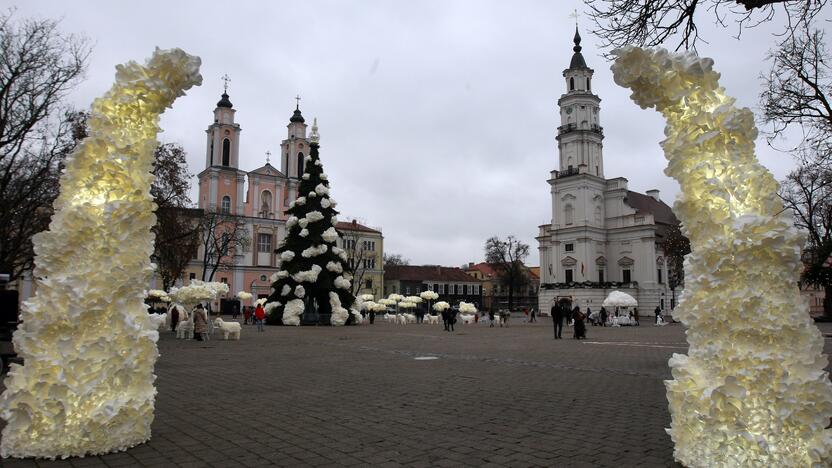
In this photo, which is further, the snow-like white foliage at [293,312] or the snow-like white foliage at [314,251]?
the snow-like white foliage at [314,251]

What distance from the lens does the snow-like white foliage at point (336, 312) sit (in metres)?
31.8

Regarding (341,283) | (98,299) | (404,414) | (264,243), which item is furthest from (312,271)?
(264,243)

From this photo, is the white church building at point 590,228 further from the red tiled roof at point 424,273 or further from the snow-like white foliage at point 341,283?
the snow-like white foliage at point 341,283

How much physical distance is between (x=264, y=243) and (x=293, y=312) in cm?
3885

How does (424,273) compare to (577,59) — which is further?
(424,273)

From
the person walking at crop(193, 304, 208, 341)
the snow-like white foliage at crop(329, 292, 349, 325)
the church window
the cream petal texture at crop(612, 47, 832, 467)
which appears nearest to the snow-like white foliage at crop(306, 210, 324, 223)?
the snow-like white foliage at crop(329, 292, 349, 325)

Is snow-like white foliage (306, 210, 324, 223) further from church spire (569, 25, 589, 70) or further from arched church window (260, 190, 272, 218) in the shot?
church spire (569, 25, 589, 70)

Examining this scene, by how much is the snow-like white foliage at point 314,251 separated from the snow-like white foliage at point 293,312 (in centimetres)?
279

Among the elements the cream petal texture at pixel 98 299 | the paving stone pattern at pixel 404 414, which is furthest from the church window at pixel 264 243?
the cream petal texture at pixel 98 299

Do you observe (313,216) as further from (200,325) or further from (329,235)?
(200,325)

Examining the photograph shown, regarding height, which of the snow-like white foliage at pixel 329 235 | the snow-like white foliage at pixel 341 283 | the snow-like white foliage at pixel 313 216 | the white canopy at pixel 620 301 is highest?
the snow-like white foliage at pixel 313 216

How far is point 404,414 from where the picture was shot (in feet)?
22.7

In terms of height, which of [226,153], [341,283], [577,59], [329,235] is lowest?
[341,283]

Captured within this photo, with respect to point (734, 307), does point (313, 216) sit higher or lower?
higher
